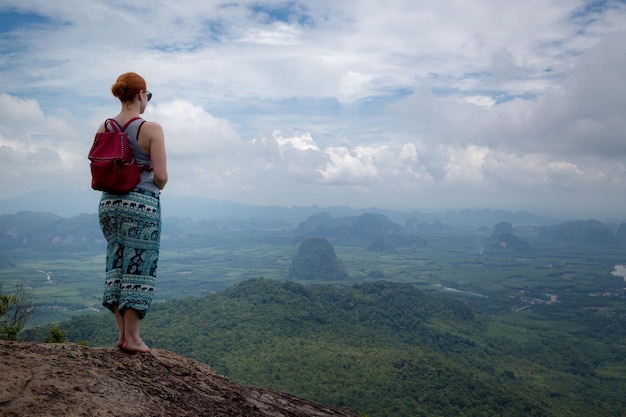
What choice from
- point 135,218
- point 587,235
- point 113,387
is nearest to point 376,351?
point 113,387

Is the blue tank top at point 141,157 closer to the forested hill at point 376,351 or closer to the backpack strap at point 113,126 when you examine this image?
the backpack strap at point 113,126

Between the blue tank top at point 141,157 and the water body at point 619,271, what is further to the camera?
the water body at point 619,271

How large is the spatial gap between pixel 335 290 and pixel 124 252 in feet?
173

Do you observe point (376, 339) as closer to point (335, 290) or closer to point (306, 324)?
point (306, 324)

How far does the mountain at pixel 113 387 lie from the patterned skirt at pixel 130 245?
57 centimetres

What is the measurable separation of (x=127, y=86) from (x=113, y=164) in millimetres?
748

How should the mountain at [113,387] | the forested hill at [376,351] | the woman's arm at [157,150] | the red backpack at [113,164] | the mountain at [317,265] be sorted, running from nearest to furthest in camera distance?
the mountain at [113,387] < the red backpack at [113,164] < the woman's arm at [157,150] < the forested hill at [376,351] < the mountain at [317,265]

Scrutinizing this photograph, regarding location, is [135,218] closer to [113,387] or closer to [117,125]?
[117,125]

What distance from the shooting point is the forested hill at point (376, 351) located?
2839cm

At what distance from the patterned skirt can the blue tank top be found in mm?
61

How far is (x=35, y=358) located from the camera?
137 inches

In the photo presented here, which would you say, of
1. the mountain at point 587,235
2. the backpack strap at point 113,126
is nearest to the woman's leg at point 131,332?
the backpack strap at point 113,126

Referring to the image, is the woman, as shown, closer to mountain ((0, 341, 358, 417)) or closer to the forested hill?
mountain ((0, 341, 358, 417))

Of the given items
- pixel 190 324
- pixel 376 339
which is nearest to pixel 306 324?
pixel 376 339
